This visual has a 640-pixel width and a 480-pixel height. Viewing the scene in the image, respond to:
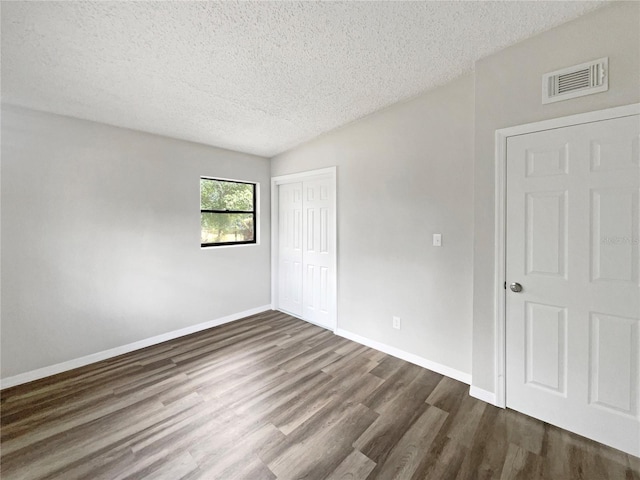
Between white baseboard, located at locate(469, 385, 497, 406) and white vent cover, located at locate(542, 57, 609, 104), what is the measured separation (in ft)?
7.41

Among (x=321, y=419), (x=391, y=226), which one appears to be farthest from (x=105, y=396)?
(x=391, y=226)

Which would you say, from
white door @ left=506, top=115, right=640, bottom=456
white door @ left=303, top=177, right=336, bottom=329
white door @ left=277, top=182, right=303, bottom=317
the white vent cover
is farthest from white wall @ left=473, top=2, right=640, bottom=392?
white door @ left=277, top=182, right=303, bottom=317

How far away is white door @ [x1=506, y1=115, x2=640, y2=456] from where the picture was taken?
5.40ft

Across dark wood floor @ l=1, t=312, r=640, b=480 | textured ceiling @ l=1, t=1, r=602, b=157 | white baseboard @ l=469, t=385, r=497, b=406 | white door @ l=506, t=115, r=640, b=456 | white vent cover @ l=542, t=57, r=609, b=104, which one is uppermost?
textured ceiling @ l=1, t=1, r=602, b=157

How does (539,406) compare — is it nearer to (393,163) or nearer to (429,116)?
(393,163)

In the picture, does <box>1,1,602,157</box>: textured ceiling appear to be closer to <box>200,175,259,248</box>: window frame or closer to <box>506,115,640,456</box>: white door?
<box>506,115,640,456</box>: white door

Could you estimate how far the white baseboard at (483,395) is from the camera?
2137 millimetres

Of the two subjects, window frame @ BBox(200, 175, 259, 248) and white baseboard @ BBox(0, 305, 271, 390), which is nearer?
white baseboard @ BBox(0, 305, 271, 390)

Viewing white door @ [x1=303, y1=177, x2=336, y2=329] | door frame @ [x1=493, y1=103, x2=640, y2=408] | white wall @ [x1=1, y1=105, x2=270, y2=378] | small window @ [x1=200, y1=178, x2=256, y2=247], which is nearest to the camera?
door frame @ [x1=493, y1=103, x2=640, y2=408]

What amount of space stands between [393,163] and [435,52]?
103 cm

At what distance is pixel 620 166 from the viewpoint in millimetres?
1649

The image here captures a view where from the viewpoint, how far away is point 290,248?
4.20 meters

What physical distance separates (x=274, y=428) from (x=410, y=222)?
2158mm

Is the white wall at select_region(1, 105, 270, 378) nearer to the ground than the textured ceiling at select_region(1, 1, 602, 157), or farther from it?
nearer to the ground
